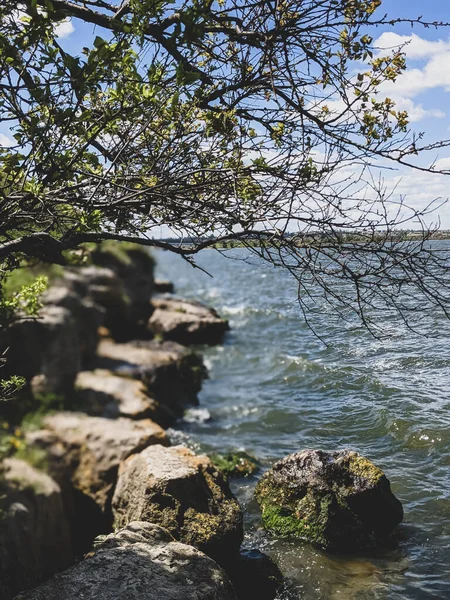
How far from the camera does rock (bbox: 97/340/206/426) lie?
17078 millimetres

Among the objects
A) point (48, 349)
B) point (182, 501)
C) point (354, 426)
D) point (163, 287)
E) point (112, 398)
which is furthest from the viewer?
point (163, 287)

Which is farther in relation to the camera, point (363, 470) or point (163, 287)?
point (163, 287)

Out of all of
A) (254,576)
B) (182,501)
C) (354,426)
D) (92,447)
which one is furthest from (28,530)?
(354,426)

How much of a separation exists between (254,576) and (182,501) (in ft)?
4.68

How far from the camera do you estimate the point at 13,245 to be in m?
4.35

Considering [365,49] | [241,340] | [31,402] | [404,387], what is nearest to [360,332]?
[404,387]

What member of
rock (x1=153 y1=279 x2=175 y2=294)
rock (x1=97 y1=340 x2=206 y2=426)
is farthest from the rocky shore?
rock (x1=153 y1=279 x2=175 y2=294)

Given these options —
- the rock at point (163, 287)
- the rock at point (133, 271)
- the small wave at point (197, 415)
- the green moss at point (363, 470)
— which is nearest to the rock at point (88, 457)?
the green moss at point (363, 470)

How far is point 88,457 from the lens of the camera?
10109mm

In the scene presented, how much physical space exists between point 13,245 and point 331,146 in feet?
8.44

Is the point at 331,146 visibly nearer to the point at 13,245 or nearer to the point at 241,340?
the point at 13,245

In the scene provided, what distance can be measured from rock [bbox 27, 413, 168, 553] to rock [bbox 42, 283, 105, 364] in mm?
3600

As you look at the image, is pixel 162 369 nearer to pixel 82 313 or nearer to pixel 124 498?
pixel 82 313

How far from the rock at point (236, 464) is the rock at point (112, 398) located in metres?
2.04
